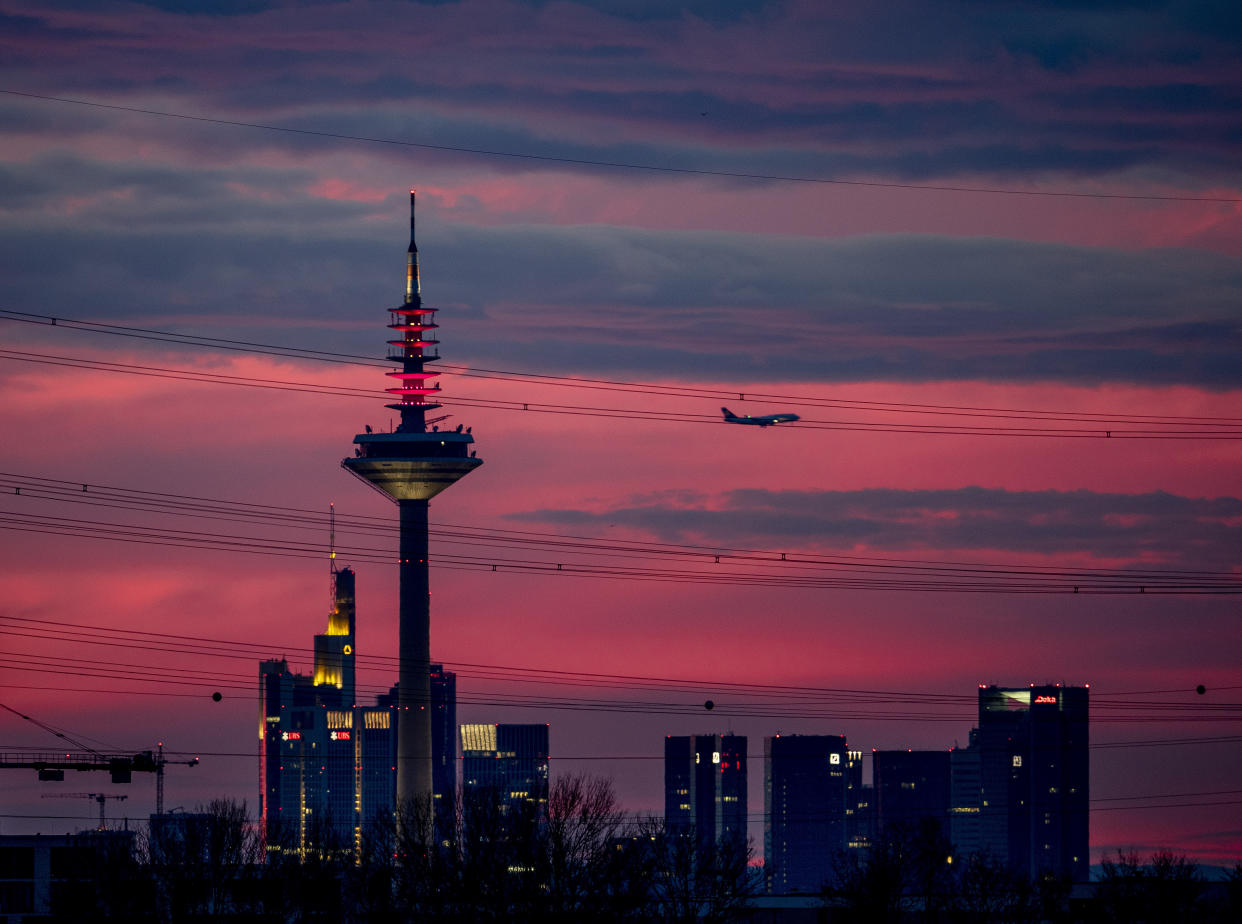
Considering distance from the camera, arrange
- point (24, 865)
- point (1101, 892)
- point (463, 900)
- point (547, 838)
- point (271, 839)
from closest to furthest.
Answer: point (463, 900)
point (547, 838)
point (1101, 892)
point (271, 839)
point (24, 865)

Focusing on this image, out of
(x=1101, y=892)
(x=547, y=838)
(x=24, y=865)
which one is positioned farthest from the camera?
(x=24, y=865)

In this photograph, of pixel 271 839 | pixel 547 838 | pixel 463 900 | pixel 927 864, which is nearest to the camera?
pixel 463 900

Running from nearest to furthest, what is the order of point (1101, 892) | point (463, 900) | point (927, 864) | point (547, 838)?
point (463, 900), point (547, 838), point (927, 864), point (1101, 892)

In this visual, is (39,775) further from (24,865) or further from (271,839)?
(271,839)

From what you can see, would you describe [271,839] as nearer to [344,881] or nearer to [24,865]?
[344,881]

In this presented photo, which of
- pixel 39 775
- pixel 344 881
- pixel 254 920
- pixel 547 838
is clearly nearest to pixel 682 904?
pixel 547 838

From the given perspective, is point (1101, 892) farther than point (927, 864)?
Yes

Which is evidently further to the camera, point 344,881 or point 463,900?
point 344,881

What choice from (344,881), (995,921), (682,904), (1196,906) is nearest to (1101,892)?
(1196,906)
